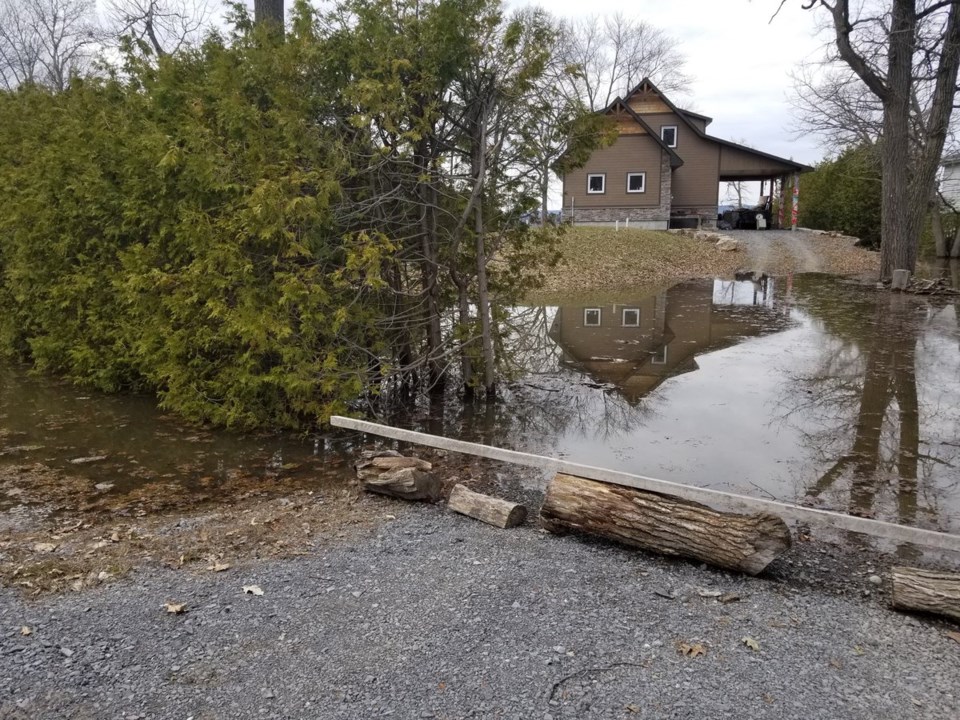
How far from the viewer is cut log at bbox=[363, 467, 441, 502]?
548 cm

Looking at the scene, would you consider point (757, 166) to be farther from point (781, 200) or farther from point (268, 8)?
point (268, 8)

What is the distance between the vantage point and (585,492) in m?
4.82

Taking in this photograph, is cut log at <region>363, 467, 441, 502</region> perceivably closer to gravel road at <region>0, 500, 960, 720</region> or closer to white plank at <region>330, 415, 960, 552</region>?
white plank at <region>330, 415, 960, 552</region>

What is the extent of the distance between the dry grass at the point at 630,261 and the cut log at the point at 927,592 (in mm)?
16285

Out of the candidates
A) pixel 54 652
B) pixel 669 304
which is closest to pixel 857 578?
pixel 54 652

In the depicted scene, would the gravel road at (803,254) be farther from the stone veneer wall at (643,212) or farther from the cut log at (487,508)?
the cut log at (487,508)

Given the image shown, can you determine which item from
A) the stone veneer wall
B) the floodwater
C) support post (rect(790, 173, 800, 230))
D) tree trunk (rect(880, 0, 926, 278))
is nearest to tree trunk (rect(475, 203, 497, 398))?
the floodwater

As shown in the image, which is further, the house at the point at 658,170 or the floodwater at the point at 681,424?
the house at the point at 658,170

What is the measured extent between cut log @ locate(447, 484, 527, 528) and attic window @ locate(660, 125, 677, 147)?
36.8 meters

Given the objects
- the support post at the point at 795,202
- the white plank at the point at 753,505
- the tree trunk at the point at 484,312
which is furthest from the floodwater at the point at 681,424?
the support post at the point at 795,202

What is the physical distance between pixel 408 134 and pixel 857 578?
16.8ft

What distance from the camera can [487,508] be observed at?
5.10 metres

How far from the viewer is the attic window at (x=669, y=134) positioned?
126 ft

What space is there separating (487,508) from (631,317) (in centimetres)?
1111
